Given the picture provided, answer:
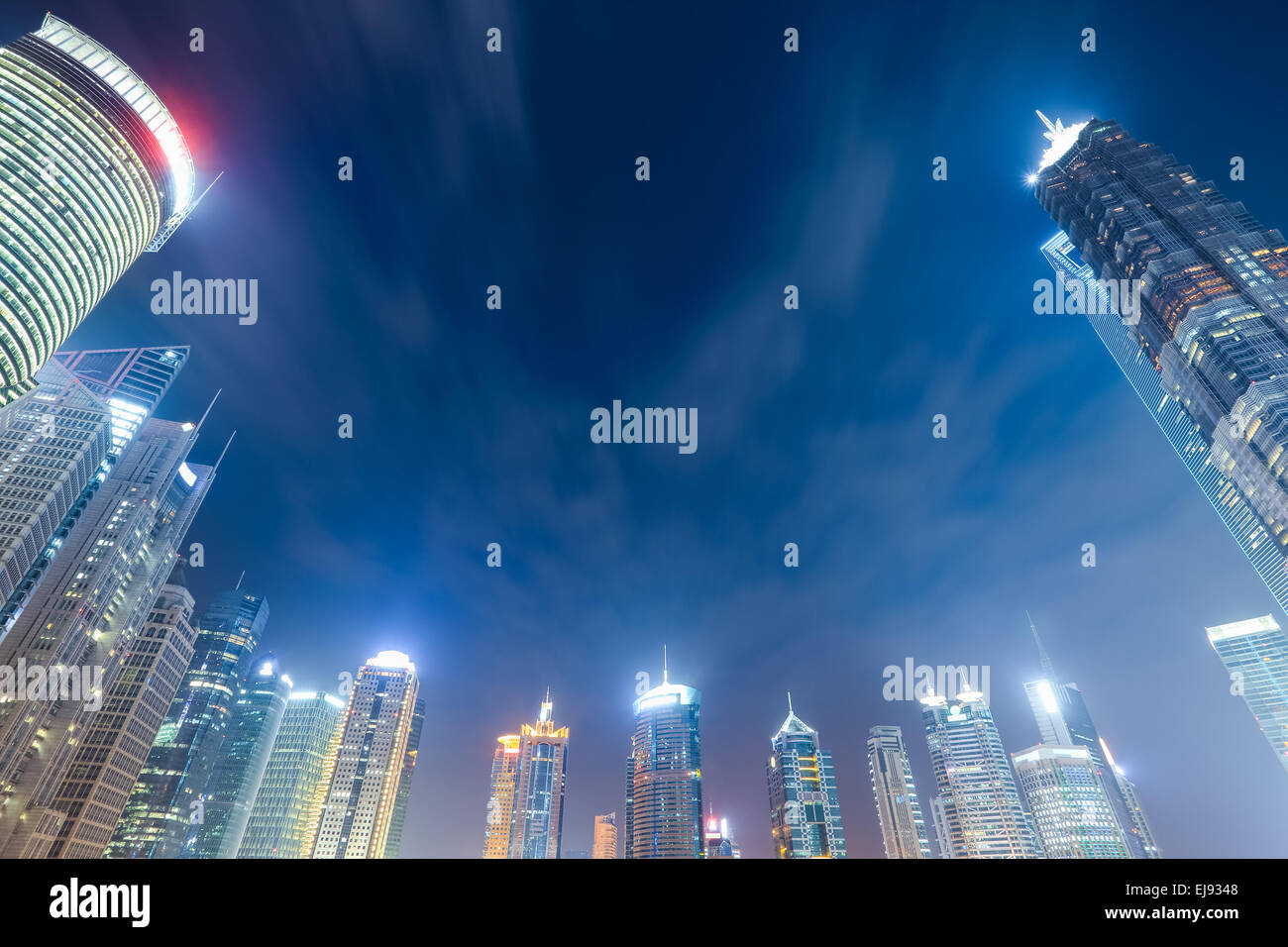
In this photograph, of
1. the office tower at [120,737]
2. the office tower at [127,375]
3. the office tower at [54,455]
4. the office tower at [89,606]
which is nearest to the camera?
the office tower at [54,455]

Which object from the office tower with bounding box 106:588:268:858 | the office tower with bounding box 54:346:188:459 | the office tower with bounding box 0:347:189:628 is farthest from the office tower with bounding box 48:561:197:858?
the office tower with bounding box 54:346:188:459

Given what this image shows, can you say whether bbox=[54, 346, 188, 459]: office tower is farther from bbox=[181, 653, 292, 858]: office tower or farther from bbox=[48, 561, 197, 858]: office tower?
bbox=[181, 653, 292, 858]: office tower

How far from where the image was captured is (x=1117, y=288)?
95.7 metres

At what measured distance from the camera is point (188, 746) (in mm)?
162875

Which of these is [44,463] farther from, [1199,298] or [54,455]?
[1199,298]

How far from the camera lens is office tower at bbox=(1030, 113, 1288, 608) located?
7438 centimetres

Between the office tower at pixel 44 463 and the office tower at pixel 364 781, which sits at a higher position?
the office tower at pixel 44 463

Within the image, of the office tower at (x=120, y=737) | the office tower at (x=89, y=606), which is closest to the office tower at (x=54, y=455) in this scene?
the office tower at (x=89, y=606)

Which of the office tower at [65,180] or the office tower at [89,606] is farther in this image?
the office tower at [89,606]

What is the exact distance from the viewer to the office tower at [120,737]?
110125 millimetres

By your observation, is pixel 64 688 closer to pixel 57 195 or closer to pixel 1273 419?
pixel 57 195

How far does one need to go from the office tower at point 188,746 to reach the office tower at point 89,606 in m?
38.3

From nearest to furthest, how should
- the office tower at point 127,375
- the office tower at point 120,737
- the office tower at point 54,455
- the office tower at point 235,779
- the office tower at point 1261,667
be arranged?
the office tower at point 54,455 → the office tower at point 120,737 → the office tower at point 127,375 → the office tower at point 1261,667 → the office tower at point 235,779

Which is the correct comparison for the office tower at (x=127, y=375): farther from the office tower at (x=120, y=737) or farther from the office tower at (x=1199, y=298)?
the office tower at (x=1199, y=298)
